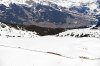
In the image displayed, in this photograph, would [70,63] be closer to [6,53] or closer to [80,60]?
[80,60]

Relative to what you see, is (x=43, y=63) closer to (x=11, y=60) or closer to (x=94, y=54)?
(x=11, y=60)

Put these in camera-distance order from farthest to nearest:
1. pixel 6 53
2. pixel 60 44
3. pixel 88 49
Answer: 1. pixel 60 44
2. pixel 88 49
3. pixel 6 53

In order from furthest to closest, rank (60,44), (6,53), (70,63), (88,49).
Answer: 1. (60,44)
2. (88,49)
3. (6,53)
4. (70,63)

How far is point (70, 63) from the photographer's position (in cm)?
920

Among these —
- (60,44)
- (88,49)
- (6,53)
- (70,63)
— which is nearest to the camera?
(70,63)

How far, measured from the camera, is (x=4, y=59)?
31.9 ft

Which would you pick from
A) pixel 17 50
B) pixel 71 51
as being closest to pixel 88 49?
pixel 71 51

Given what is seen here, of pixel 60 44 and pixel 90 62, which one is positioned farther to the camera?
pixel 60 44

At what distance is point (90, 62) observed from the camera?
9.28 m

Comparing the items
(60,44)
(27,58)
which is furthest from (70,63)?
(60,44)

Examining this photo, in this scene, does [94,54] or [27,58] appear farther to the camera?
[94,54]

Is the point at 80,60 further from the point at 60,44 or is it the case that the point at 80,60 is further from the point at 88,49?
the point at 60,44

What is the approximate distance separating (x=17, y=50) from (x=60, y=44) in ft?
7.89

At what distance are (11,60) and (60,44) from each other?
3.03 metres
